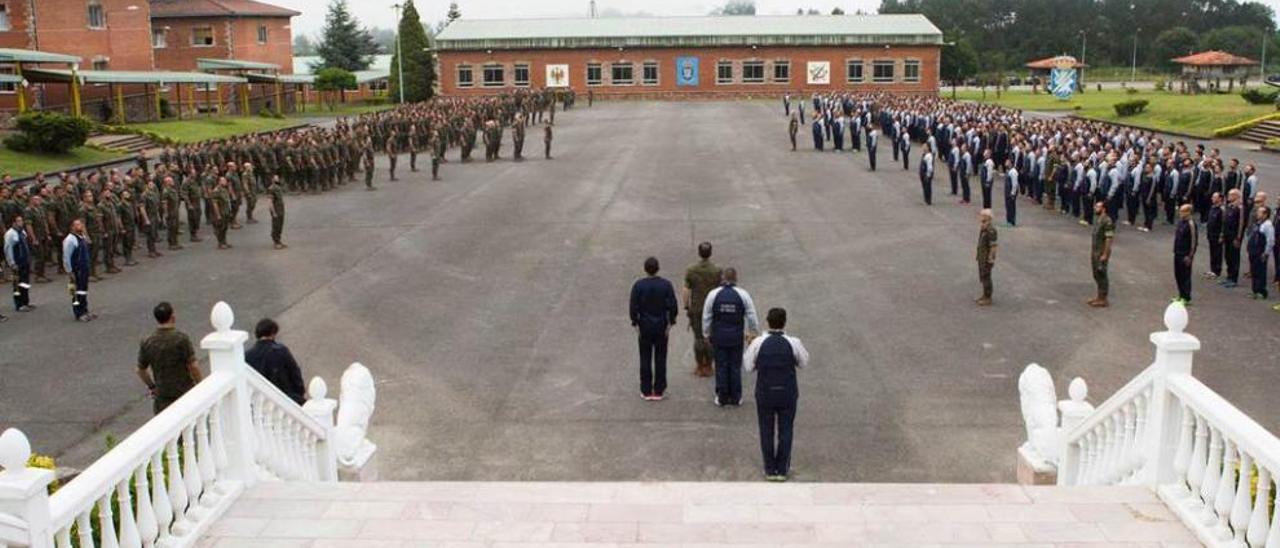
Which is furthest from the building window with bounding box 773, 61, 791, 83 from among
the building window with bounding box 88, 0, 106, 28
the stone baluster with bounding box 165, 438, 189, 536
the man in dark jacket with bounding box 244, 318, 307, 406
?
the stone baluster with bounding box 165, 438, 189, 536

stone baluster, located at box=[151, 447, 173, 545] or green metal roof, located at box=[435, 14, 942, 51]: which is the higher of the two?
green metal roof, located at box=[435, 14, 942, 51]

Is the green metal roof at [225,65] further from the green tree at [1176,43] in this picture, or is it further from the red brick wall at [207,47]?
the green tree at [1176,43]

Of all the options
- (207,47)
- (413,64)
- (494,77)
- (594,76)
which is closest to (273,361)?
(207,47)

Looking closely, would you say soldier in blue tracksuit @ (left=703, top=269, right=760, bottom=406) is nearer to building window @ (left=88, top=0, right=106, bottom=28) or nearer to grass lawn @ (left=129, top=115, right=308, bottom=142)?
grass lawn @ (left=129, top=115, right=308, bottom=142)

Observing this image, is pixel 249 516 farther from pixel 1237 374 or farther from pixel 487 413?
pixel 1237 374

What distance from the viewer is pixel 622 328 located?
1512 cm

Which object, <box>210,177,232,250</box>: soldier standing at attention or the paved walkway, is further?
<box>210,177,232,250</box>: soldier standing at attention

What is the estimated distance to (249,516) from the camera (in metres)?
6.66

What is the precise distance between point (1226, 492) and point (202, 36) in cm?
7507

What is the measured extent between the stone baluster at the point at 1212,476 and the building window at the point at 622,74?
246 ft

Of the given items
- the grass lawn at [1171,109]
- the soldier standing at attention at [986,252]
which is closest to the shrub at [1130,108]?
the grass lawn at [1171,109]

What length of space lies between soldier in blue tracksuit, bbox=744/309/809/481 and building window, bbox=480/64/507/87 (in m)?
72.9

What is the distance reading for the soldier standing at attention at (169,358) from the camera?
8.92 meters

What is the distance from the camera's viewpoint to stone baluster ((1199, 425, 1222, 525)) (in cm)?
605
